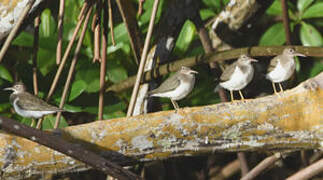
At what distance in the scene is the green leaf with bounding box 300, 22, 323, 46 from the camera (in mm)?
3965

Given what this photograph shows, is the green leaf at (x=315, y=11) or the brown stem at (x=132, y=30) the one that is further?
the green leaf at (x=315, y=11)

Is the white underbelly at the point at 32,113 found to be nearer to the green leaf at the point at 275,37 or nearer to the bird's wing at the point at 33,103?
the bird's wing at the point at 33,103

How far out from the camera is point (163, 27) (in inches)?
137

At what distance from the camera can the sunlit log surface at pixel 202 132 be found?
7.46 ft

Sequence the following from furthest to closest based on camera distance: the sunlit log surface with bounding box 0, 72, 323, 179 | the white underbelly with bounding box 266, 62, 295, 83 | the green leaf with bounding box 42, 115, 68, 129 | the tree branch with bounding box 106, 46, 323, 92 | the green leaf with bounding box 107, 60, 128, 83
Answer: the green leaf with bounding box 107, 60, 128, 83 < the green leaf with bounding box 42, 115, 68, 129 < the white underbelly with bounding box 266, 62, 295, 83 < the tree branch with bounding box 106, 46, 323, 92 < the sunlit log surface with bounding box 0, 72, 323, 179

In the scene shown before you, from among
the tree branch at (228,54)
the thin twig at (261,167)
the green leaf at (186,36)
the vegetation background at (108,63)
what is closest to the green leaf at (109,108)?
the vegetation background at (108,63)

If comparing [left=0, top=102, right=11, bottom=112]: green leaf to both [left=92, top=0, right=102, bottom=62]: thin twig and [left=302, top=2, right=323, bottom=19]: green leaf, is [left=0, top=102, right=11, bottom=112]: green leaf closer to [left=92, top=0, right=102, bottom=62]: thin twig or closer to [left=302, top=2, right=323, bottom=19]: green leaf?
[left=92, top=0, right=102, bottom=62]: thin twig

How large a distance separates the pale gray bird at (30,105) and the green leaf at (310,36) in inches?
78.6

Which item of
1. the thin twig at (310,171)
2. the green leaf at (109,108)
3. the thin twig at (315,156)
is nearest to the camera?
the thin twig at (310,171)

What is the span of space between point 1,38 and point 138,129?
0.94 metres

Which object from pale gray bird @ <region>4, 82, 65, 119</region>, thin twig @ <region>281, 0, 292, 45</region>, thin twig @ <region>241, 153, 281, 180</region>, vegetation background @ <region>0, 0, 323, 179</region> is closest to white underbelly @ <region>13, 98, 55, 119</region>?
pale gray bird @ <region>4, 82, 65, 119</region>

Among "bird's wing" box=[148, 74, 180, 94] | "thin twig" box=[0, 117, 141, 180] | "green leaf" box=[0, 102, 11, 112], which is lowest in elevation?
"thin twig" box=[0, 117, 141, 180]

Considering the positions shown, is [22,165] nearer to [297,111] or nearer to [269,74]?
[297,111]

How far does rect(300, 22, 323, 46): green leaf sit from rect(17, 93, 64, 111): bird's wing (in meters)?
2.00
